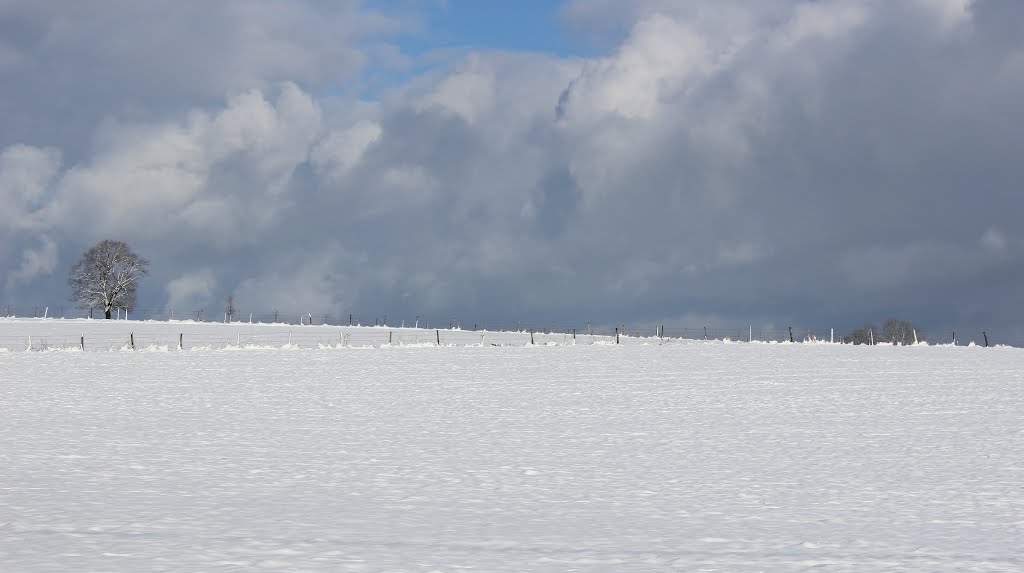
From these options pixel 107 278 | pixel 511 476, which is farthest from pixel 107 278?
pixel 511 476

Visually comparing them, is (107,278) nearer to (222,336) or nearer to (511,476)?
(222,336)

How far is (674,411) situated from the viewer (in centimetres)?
2434

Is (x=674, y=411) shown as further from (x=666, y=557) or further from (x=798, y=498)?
(x=666, y=557)

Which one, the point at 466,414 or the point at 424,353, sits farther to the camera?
the point at 424,353

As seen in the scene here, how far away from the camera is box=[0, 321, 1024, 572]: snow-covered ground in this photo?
923 centimetres

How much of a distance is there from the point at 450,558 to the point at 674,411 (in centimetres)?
1609

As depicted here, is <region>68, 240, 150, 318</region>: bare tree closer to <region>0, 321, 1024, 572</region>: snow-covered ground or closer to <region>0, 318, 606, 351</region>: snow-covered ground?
<region>0, 318, 606, 351</region>: snow-covered ground

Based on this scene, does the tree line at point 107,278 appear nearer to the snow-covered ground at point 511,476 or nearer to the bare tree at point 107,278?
the bare tree at point 107,278

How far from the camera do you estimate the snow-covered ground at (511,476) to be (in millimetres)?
9234

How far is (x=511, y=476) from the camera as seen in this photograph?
14.3m

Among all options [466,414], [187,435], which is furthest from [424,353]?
[187,435]

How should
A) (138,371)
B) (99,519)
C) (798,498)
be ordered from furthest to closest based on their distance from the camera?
1. (138,371)
2. (798,498)
3. (99,519)

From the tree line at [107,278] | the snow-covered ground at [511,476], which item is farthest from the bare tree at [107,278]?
the snow-covered ground at [511,476]

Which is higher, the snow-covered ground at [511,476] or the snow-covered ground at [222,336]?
the snow-covered ground at [222,336]
